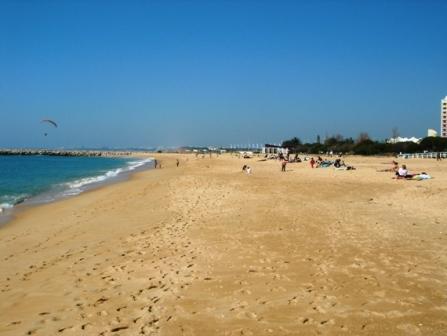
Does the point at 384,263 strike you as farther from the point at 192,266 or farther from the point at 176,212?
the point at 176,212

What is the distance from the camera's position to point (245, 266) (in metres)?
7.00

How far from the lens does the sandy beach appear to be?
192 inches

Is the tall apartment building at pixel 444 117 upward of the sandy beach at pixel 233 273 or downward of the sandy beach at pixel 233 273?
upward

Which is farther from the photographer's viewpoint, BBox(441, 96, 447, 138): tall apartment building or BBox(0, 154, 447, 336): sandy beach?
BBox(441, 96, 447, 138): tall apartment building

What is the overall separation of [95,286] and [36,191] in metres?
20.6

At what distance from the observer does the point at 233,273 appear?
6664 mm

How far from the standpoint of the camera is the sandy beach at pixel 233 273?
4.87 m

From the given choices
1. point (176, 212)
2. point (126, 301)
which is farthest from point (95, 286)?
point (176, 212)

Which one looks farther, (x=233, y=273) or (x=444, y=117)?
(x=444, y=117)

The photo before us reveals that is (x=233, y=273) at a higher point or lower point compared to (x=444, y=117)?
lower

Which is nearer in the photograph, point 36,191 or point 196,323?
point 196,323

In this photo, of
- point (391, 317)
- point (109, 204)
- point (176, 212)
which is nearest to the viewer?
point (391, 317)

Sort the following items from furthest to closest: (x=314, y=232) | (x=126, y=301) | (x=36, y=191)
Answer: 1. (x=36, y=191)
2. (x=314, y=232)
3. (x=126, y=301)

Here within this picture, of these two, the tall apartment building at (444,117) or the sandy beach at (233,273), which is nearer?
the sandy beach at (233,273)
